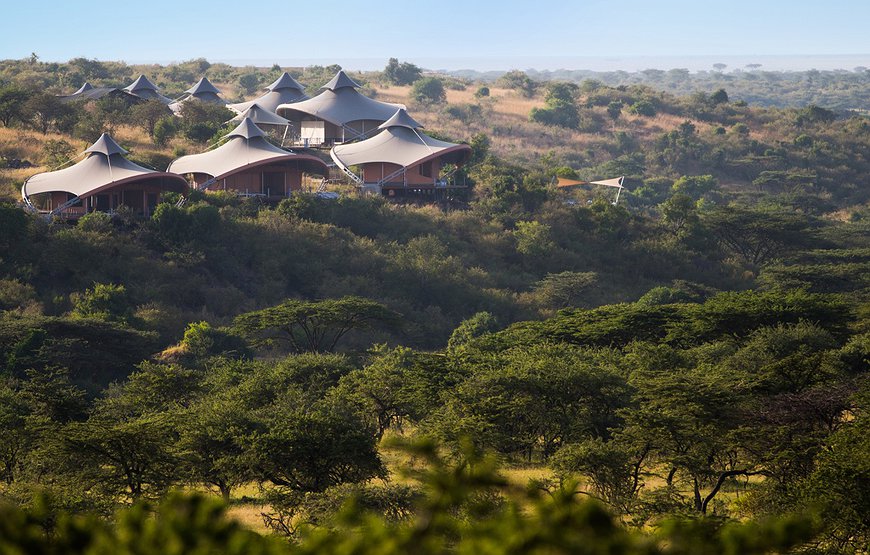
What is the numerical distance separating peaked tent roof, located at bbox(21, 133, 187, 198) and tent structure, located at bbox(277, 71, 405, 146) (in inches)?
747

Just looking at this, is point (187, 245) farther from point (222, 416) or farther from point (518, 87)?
point (518, 87)

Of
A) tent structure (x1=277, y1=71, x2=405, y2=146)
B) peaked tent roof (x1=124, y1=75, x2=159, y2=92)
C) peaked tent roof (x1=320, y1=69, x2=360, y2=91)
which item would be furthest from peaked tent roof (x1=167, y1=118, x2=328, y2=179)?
peaked tent roof (x1=124, y1=75, x2=159, y2=92)

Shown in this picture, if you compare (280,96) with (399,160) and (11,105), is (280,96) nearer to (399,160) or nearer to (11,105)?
(399,160)

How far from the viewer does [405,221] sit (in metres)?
57.6

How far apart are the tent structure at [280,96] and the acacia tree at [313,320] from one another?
37.6 metres

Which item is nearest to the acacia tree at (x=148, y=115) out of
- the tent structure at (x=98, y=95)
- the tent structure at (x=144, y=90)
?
the tent structure at (x=98, y=95)

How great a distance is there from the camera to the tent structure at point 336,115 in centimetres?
7238

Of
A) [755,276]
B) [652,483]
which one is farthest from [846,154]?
[652,483]

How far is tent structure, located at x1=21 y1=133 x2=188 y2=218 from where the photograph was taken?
50.7 meters

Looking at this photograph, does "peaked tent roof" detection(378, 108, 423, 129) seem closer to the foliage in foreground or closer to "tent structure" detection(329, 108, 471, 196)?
"tent structure" detection(329, 108, 471, 196)

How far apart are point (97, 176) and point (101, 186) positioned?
1288mm

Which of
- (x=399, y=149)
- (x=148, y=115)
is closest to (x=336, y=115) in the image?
(x=399, y=149)

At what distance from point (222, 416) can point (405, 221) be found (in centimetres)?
3304

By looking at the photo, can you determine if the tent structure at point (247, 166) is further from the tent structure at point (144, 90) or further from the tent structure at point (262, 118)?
the tent structure at point (144, 90)
